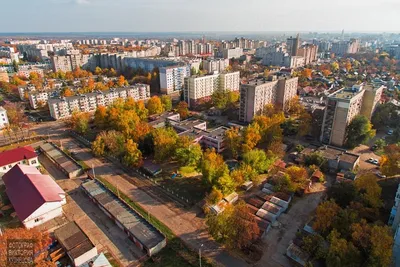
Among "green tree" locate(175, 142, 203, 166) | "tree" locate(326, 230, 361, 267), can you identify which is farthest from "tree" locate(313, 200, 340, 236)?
"green tree" locate(175, 142, 203, 166)

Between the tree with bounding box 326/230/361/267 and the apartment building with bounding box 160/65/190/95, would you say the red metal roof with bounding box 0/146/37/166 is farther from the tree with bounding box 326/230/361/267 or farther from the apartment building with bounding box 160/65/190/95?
the apartment building with bounding box 160/65/190/95

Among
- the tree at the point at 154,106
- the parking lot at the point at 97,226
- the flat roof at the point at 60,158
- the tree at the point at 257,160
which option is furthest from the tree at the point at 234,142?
the tree at the point at 154,106

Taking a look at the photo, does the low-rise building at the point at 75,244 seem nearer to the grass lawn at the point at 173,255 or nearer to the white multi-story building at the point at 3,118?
the grass lawn at the point at 173,255

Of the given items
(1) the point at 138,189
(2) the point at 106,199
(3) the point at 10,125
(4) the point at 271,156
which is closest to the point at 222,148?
(4) the point at 271,156

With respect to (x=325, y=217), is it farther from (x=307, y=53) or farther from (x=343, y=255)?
(x=307, y=53)

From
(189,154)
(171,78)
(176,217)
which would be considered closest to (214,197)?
(176,217)

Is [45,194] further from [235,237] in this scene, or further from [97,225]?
[235,237]
